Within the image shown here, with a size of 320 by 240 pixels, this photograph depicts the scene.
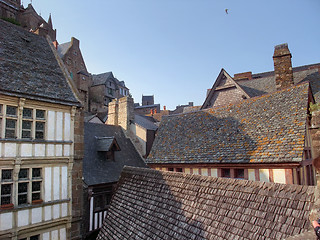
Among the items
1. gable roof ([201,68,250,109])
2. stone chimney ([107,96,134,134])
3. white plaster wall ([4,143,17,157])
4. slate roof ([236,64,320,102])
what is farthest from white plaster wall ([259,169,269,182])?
stone chimney ([107,96,134,134])

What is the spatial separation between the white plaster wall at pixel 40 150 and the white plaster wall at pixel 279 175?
9294mm

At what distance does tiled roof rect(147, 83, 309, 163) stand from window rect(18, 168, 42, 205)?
5.38 meters

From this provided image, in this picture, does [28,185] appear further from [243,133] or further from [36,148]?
[243,133]

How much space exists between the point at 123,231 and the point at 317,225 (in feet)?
18.4

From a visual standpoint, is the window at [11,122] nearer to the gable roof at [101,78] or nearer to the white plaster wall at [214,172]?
the white plaster wall at [214,172]

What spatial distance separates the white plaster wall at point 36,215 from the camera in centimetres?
944

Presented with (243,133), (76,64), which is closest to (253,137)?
(243,133)

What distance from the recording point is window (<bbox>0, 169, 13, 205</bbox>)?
29.6 ft

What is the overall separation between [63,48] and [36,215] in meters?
35.8

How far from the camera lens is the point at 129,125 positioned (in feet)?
68.2

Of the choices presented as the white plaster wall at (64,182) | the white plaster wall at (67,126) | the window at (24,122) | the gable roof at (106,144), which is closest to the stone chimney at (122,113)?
the gable roof at (106,144)

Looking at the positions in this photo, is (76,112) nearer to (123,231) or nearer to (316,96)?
(123,231)

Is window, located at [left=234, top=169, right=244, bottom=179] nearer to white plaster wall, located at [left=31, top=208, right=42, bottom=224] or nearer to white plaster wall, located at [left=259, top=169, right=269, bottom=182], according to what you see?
white plaster wall, located at [left=259, top=169, right=269, bottom=182]

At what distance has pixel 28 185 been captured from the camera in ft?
31.7
